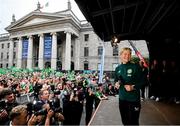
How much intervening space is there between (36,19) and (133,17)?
54.2 metres

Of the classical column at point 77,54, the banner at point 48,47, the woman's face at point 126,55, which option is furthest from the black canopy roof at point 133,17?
the classical column at point 77,54

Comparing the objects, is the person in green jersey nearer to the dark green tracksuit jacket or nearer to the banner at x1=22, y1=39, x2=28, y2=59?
the dark green tracksuit jacket

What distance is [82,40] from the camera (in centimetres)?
6041

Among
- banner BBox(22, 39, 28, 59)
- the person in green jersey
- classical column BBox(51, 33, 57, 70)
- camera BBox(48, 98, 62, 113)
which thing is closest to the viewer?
the person in green jersey

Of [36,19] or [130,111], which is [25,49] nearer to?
[36,19]

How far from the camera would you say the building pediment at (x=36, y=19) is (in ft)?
183

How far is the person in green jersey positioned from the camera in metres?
4.26

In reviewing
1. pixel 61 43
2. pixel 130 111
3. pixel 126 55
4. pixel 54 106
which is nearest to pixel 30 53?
pixel 61 43

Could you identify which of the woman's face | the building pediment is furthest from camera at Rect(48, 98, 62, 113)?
the building pediment

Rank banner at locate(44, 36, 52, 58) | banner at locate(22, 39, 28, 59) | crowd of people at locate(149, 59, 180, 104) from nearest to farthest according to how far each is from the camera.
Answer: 1. crowd of people at locate(149, 59, 180, 104)
2. banner at locate(44, 36, 52, 58)
3. banner at locate(22, 39, 28, 59)

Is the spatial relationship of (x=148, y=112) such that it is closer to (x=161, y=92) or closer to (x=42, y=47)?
(x=161, y=92)

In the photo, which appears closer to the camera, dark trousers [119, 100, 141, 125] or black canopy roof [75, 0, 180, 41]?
dark trousers [119, 100, 141, 125]

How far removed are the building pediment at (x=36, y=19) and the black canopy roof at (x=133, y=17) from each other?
44.8m

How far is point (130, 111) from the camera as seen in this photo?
4301 millimetres
